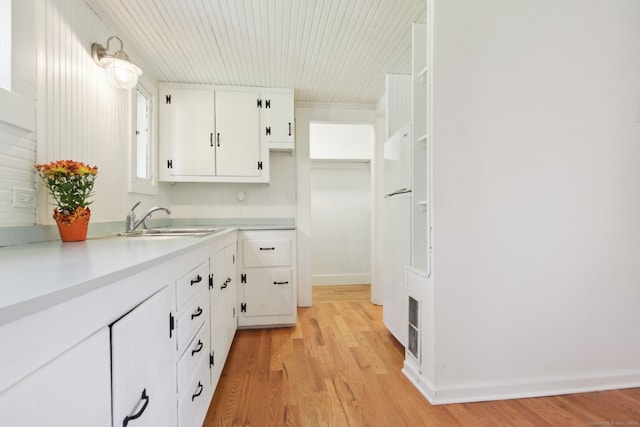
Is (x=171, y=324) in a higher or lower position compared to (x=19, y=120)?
lower

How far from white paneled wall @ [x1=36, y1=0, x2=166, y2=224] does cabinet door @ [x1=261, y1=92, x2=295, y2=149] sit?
42.9 inches

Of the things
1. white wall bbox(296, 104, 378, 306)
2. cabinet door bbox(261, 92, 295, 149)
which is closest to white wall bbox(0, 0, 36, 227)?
cabinet door bbox(261, 92, 295, 149)

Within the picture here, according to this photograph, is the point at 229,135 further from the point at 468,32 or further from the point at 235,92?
the point at 468,32

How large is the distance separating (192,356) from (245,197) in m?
1.98

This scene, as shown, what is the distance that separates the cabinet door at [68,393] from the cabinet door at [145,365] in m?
0.04

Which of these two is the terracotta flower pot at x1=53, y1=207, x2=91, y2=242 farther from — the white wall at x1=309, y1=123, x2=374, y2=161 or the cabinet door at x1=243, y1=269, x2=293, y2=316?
the white wall at x1=309, y1=123, x2=374, y2=161

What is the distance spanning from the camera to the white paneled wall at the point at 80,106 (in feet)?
4.09

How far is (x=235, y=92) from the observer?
2615mm

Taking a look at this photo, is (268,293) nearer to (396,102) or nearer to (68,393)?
(396,102)

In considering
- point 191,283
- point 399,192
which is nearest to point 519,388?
point 399,192

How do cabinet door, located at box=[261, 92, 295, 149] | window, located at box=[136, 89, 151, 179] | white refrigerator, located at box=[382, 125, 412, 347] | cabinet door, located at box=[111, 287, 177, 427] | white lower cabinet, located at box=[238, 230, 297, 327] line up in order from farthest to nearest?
1. cabinet door, located at box=[261, 92, 295, 149]
2. white lower cabinet, located at box=[238, 230, 297, 327]
3. window, located at box=[136, 89, 151, 179]
4. white refrigerator, located at box=[382, 125, 412, 347]
5. cabinet door, located at box=[111, 287, 177, 427]

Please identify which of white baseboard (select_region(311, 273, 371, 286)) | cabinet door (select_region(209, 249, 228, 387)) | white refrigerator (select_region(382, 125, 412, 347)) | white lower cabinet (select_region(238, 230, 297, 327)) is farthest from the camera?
white baseboard (select_region(311, 273, 371, 286))

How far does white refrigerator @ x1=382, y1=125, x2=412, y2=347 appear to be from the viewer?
1858mm

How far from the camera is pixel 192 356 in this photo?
1.09m
